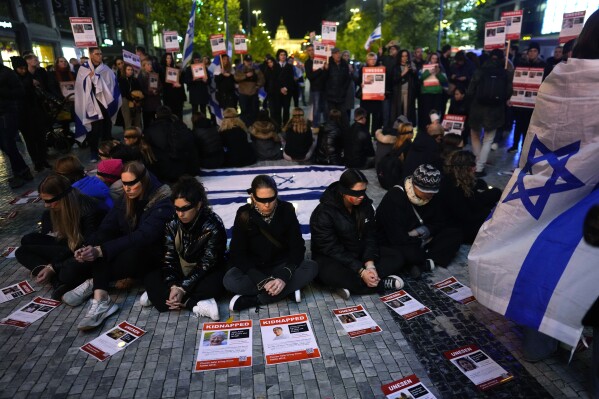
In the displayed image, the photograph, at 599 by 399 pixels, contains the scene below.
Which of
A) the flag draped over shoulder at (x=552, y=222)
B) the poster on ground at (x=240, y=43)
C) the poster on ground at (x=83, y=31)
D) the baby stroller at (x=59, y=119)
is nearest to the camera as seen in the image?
the flag draped over shoulder at (x=552, y=222)

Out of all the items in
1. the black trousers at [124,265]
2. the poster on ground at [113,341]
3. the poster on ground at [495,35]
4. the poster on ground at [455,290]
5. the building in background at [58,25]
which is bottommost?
the poster on ground at [455,290]

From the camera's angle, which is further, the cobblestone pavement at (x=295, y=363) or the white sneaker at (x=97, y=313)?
the white sneaker at (x=97, y=313)

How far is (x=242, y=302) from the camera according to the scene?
3.88 meters

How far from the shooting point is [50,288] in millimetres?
4309

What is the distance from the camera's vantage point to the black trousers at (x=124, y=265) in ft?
13.1

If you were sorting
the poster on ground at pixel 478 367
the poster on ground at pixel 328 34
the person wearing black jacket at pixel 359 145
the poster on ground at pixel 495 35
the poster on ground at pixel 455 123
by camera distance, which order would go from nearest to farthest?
the poster on ground at pixel 478 367, the poster on ground at pixel 455 123, the person wearing black jacket at pixel 359 145, the poster on ground at pixel 495 35, the poster on ground at pixel 328 34

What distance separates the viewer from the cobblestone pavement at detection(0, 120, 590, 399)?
292cm

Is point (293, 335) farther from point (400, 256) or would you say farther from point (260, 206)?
point (400, 256)

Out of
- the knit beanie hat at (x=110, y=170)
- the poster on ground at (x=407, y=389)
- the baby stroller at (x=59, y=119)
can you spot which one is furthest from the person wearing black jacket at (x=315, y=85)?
the poster on ground at (x=407, y=389)

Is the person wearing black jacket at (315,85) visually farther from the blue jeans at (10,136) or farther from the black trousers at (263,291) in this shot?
the black trousers at (263,291)

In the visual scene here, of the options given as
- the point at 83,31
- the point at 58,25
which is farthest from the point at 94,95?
the point at 58,25

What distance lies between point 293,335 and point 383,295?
109 centimetres

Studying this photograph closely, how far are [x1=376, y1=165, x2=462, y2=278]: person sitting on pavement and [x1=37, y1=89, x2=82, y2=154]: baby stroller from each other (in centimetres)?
826

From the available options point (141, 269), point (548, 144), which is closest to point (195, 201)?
point (141, 269)
